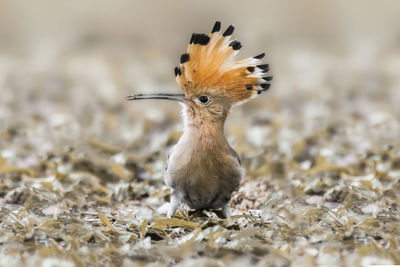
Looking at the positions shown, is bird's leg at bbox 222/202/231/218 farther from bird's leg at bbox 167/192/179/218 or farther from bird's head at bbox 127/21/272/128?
bird's head at bbox 127/21/272/128

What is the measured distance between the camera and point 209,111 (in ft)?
16.8

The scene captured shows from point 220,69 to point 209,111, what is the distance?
0.39m

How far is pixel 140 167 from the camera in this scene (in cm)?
682

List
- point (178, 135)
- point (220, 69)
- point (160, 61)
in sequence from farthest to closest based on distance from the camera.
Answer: point (160, 61), point (178, 135), point (220, 69)

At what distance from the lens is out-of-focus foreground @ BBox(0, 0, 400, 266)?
4.41m

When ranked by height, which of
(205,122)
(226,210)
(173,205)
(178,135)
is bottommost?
(226,210)

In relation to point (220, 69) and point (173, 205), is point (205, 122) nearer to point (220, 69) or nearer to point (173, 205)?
point (220, 69)

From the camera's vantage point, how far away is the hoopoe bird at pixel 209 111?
4.89 meters

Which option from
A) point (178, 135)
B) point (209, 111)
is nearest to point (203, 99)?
point (209, 111)

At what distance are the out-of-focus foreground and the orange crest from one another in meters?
1.04

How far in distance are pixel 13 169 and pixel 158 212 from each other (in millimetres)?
2138

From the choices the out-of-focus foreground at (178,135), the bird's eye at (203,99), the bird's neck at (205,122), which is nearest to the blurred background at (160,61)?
the out-of-focus foreground at (178,135)

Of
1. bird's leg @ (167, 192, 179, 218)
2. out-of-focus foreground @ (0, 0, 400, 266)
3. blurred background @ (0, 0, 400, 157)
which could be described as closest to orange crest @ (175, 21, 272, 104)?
bird's leg @ (167, 192, 179, 218)

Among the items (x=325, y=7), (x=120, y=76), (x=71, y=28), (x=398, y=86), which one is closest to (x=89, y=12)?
(x=71, y=28)
